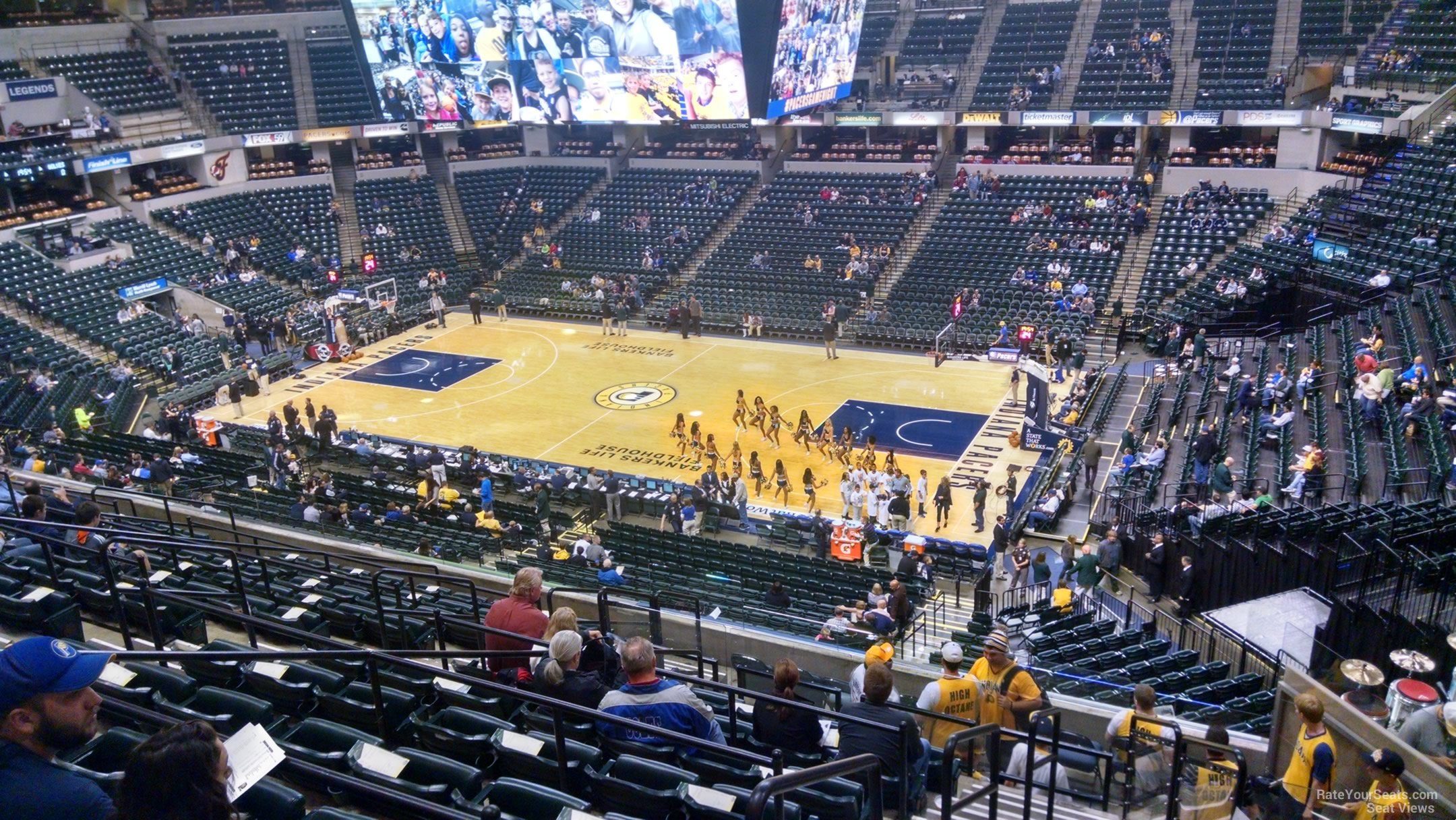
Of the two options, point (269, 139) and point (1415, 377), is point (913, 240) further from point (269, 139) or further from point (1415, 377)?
point (269, 139)

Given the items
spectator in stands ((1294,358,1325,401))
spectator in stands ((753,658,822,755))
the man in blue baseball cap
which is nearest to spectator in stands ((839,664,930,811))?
spectator in stands ((753,658,822,755))

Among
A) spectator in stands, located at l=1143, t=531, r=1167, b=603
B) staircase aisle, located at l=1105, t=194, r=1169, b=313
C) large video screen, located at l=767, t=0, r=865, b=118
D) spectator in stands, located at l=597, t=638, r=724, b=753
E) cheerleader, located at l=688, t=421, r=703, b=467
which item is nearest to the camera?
spectator in stands, located at l=597, t=638, r=724, b=753

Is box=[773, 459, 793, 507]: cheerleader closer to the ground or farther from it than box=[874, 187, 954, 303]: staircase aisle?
closer to the ground

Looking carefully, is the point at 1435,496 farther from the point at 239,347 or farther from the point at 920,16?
the point at 920,16

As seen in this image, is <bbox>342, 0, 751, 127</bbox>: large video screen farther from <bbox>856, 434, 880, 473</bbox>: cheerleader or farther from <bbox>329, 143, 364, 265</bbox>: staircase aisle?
<bbox>856, 434, 880, 473</bbox>: cheerleader

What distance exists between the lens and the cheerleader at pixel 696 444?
27391 mm

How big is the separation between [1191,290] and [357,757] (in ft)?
109

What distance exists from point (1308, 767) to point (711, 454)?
1876 centimetres

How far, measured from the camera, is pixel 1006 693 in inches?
347

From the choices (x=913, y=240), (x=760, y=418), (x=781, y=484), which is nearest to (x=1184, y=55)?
(x=913, y=240)

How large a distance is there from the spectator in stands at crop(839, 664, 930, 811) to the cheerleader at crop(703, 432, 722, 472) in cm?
1768

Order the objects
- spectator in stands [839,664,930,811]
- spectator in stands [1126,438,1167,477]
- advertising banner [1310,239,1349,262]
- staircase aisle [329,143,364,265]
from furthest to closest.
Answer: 1. staircase aisle [329,143,364,265]
2. advertising banner [1310,239,1349,262]
3. spectator in stands [1126,438,1167,477]
4. spectator in stands [839,664,930,811]

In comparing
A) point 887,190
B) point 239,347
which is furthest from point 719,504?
point 887,190

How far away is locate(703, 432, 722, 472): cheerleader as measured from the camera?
25.5m
